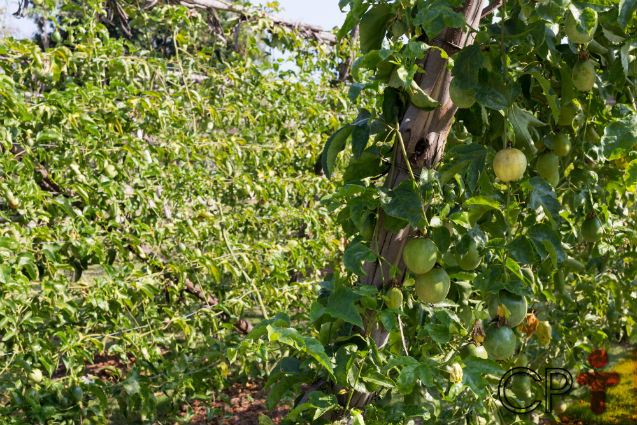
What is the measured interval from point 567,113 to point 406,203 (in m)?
0.48

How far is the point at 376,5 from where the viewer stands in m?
1.06

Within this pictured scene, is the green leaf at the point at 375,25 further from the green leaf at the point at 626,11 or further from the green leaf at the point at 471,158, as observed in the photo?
the green leaf at the point at 626,11

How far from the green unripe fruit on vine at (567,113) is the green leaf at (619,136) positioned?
0.61ft

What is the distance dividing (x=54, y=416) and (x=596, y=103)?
85.8 inches

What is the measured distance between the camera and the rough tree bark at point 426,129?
3.49ft

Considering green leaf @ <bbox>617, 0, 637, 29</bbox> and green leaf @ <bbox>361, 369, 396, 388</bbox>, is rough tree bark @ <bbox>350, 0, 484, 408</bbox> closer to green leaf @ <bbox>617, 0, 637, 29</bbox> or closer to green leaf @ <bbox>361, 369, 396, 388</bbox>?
green leaf @ <bbox>361, 369, 396, 388</bbox>

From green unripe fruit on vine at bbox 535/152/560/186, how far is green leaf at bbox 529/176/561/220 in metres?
0.24

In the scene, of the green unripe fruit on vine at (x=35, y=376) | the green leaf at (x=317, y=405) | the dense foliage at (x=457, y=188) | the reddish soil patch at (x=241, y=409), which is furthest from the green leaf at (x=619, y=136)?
the reddish soil patch at (x=241, y=409)

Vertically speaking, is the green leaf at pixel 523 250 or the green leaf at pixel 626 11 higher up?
the green leaf at pixel 626 11

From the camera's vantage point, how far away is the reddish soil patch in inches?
168

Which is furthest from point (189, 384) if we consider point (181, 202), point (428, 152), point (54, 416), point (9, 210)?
point (428, 152)

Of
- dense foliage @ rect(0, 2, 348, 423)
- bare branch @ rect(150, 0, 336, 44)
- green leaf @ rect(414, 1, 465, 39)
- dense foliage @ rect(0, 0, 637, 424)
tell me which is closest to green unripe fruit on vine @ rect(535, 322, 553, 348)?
dense foliage @ rect(0, 0, 637, 424)

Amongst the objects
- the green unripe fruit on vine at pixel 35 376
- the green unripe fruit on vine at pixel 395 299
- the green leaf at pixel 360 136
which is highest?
the green leaf at pixel 360 136

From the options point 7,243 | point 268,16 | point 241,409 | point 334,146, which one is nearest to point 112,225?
point 7,243
